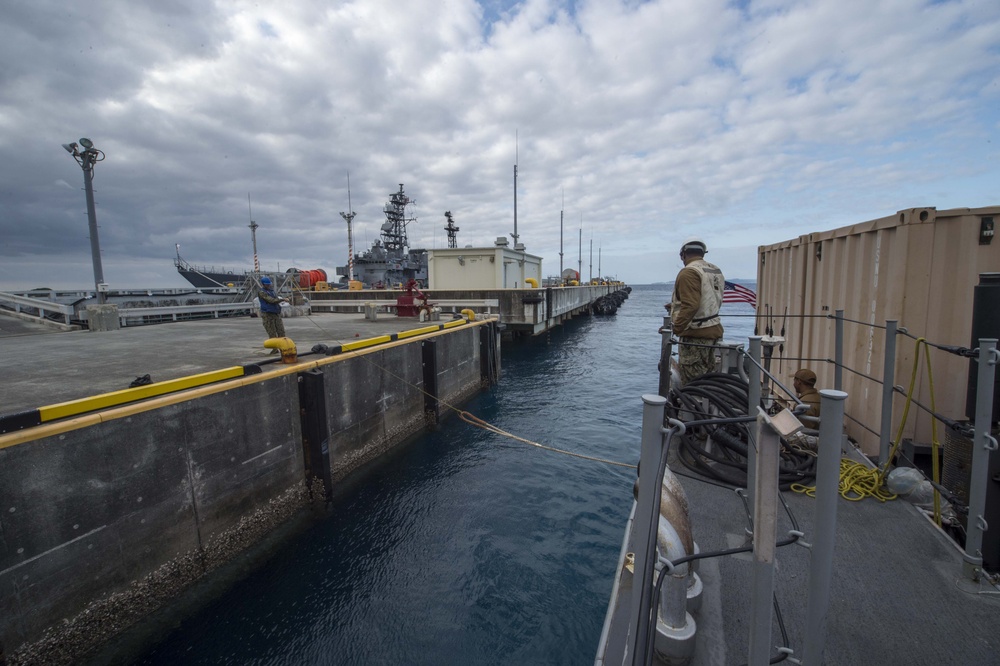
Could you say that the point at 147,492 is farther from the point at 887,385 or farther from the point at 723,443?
the point at 887,385

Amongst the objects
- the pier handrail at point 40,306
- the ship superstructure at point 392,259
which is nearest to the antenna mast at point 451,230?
the ship superstructure at point 392,259

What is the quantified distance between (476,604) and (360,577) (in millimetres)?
1623

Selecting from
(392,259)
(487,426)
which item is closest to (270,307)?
(487,426)

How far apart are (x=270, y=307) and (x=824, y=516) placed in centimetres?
1043

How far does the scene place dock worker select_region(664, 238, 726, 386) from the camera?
5730 mm

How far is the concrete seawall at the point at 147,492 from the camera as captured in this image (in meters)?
4.10

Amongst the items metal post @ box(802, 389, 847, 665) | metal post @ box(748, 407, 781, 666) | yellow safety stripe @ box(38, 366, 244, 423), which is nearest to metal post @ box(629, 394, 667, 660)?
metal post @ box(748, 407, 781, 666)

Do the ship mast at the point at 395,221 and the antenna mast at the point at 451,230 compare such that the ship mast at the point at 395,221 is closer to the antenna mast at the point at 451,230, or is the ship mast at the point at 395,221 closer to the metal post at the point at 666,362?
the antenna mast at the point at 451,230

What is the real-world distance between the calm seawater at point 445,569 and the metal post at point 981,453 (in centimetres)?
332

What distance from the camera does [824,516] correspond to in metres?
1.69

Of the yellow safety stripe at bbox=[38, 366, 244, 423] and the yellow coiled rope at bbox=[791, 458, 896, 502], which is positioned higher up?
the yellow safety stripe at bbox=[38, 366, 244, 423]

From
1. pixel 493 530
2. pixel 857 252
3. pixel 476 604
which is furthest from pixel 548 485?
pixel 857 252

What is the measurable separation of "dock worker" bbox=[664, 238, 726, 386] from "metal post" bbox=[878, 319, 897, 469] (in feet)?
6.13

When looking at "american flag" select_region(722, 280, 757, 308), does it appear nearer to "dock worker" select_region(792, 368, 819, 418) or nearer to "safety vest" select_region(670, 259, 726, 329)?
"safety vest" select_region(670, 259, 726, 329)
